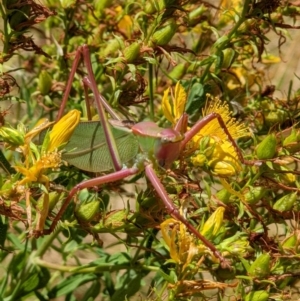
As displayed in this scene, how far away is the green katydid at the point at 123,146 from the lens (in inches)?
48.7

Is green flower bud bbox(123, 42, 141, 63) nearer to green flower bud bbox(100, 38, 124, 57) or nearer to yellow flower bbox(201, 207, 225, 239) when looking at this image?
green flower bud bbox(100, 38, 124, 57)

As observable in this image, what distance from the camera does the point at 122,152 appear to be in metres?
A: 1.30

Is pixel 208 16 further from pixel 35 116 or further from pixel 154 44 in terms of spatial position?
pixel 35 116

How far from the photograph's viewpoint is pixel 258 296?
46.5 inches

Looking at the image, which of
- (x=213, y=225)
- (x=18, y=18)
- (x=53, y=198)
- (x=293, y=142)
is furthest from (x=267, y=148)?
(x=18, y=18)

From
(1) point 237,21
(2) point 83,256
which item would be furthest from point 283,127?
(2) point 83,256

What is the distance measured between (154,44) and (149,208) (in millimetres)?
331

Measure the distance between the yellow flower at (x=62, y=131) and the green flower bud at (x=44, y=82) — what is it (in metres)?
0.40

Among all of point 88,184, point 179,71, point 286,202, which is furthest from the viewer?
point 179,71

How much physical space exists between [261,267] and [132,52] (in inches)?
18.9

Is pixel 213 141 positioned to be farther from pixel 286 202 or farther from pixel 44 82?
pixel 44 82

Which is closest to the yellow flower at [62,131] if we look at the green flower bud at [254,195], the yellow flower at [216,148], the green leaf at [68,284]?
A: the yellow flower at [216,148]

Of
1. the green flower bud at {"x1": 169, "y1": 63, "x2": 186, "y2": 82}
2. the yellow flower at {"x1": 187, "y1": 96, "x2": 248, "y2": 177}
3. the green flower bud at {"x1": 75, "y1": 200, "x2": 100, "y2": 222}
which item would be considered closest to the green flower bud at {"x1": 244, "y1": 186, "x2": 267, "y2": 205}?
the yellow flower at {"x1": 187, "y1": 96, "x2": 248, "y2": 177}

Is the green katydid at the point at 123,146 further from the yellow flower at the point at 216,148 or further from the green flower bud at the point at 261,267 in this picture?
the green flower bud at the point at 261,267
